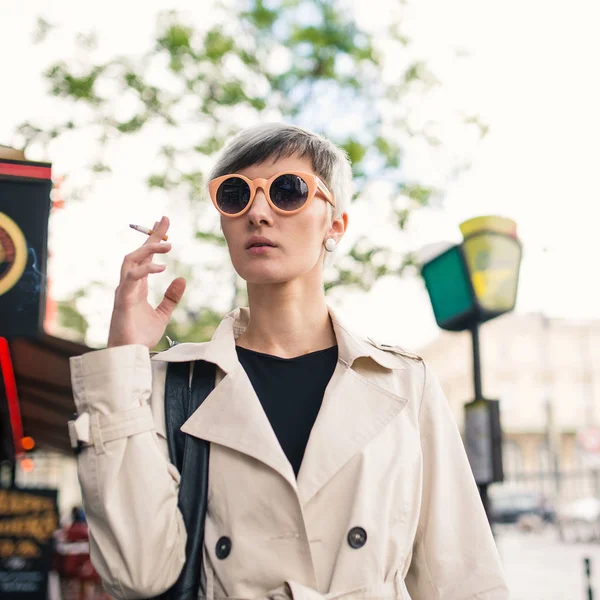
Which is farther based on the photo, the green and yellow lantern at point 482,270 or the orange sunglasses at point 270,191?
the green and yellow lantern at point 482,270

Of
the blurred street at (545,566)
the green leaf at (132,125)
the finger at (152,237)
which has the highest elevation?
the green leaf at (132,125)

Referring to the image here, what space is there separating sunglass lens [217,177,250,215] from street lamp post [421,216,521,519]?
3443mm

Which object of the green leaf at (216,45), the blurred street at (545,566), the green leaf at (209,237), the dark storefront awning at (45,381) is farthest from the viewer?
the blurred street at (545,566)

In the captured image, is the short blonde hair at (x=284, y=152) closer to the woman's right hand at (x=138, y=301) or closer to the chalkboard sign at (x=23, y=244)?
the woman's right hand at (x=138, y=301)

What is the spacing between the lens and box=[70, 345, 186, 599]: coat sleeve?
5.62 feet

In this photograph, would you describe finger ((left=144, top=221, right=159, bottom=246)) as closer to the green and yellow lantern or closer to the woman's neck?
the woman's neck

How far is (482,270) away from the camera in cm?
525

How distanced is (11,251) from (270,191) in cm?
112

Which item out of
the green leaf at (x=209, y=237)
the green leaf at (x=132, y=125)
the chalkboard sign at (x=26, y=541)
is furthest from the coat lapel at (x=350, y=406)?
the green leaf at (x=132, y=125)

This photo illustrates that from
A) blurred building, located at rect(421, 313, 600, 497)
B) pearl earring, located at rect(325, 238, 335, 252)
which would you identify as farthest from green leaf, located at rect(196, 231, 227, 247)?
blurred building, located at rect(421, 313, 600, 497)

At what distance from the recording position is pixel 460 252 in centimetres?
526

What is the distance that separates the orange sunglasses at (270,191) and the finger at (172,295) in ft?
0.74

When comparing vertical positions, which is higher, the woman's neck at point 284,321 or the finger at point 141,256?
the finger at point 141,256

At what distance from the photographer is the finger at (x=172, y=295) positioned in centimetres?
204
